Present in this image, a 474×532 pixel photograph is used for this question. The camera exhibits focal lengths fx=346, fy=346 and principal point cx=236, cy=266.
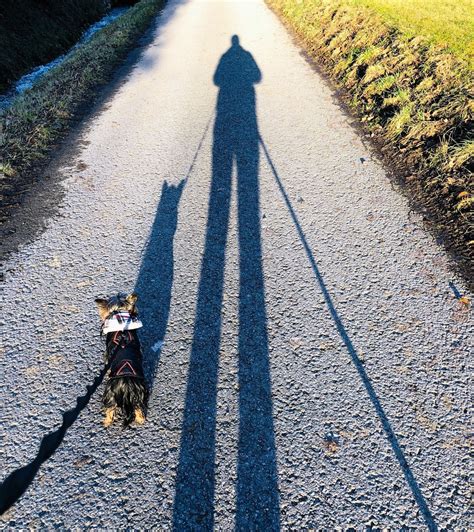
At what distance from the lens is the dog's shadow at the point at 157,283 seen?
3082mm

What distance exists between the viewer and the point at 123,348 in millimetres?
2631

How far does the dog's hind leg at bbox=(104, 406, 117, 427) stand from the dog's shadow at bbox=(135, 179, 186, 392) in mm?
350

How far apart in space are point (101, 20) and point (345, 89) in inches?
765

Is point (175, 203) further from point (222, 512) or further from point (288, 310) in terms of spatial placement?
point (222, 512)

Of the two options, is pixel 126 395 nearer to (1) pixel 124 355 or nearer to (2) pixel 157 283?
(1) pixel 124 355

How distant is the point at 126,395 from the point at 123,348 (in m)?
0.34

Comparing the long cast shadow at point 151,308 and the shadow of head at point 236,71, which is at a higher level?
the shadow of head at point 236,71

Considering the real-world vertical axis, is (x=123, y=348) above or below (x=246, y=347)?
above

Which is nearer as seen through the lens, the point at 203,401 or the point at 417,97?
the point at 203,401

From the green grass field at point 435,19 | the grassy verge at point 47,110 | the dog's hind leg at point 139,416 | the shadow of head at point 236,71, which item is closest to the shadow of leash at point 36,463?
the dog's hind leg at point 139,416

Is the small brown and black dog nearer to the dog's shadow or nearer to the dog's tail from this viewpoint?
Answer: the dog's tail

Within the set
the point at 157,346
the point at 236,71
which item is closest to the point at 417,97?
the point at 236,71

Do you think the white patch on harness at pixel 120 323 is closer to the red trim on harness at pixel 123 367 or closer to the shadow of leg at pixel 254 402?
the red trim on harness at pixel 123 367

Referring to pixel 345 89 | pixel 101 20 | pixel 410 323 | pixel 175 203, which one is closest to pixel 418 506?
pixel 410 323
